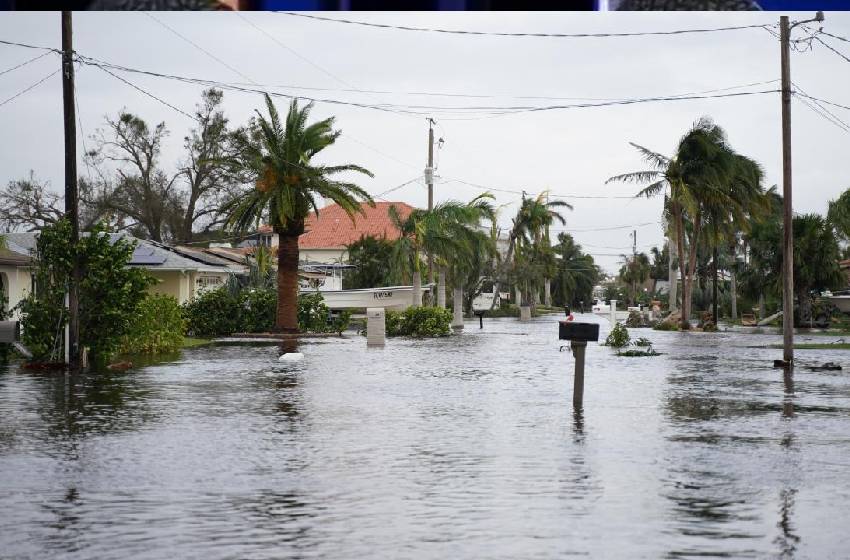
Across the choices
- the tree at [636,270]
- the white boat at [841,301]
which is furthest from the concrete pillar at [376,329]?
the tree at [636,270]

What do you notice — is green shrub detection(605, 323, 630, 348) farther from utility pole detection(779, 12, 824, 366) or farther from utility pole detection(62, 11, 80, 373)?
utility pole detection(62, 11, 80, 373)

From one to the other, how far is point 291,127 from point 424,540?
38.7m

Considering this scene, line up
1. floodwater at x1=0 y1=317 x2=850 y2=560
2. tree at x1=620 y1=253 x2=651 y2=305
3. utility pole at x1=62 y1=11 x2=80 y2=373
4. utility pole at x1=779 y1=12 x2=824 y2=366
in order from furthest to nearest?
tree at x1=620 y1=253 x2=651 y2=305 → utility pole at x1=779 y1=12 x2=824 y2=366 → utility pole at x1=62 y1=11 x2=80 y2=373 → floodwater at x1=0 y1=317 x2=850 y2=560

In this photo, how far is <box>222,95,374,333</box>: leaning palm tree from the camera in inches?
1775

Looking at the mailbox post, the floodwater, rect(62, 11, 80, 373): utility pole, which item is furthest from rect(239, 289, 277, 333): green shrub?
the mailbox post

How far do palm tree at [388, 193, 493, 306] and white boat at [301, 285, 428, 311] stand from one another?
408 cm

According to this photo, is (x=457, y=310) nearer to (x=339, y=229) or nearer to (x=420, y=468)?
(x=339, y=229)

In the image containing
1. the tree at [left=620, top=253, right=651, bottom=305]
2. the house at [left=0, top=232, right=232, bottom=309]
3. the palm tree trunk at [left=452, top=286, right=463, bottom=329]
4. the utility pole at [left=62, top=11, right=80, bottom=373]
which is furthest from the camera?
the tree at [left=620, top=253, right=651, bottom=305]

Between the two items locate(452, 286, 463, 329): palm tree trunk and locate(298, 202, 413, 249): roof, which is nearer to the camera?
locate(452, 286, 463, 329): palm tree trunk

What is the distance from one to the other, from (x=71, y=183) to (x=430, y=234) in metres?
32.2

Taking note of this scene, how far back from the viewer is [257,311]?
47625 millimetres

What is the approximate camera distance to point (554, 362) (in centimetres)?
2914

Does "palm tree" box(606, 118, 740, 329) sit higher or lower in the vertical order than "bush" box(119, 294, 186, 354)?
higher

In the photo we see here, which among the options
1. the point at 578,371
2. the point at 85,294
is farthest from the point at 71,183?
the point at 578,371
